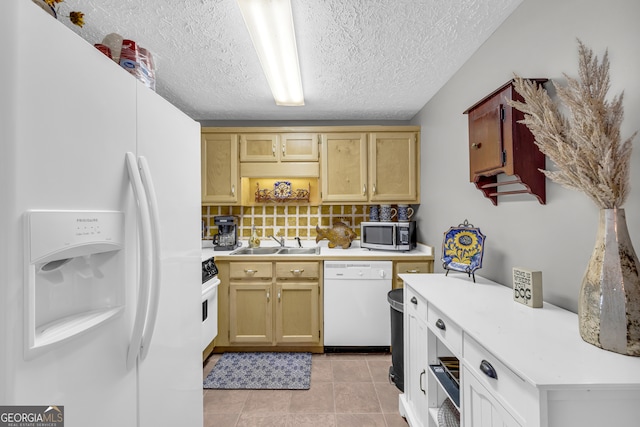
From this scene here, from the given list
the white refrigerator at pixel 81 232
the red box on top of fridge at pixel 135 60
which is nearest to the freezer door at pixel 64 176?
the white refrigerator at pixel 81 232

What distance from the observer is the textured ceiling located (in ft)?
4.71

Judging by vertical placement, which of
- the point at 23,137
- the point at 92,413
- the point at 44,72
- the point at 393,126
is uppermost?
the point at 393,126

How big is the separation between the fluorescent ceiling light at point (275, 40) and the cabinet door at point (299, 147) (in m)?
0.60

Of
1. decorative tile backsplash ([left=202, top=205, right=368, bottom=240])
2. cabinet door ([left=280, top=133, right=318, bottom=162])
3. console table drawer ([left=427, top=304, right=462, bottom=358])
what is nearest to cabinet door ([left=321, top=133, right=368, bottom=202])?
cabinet door ([left=280, top=133, right=318, bottom=162])

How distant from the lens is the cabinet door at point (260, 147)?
2920 mm

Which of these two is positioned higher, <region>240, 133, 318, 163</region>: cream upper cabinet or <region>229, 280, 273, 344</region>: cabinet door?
<region>240, 133, 318, 163</region>: cream upper cabinet

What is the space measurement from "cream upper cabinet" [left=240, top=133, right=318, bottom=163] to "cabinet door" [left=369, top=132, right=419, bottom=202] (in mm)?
641

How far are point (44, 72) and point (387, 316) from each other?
2.62 m

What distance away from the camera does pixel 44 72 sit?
0.59 meters

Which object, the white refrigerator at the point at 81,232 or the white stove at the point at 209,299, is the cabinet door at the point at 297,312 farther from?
the white refrigerator at the point at 81,232

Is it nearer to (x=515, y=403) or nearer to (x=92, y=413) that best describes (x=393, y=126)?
(x=515, y=403)

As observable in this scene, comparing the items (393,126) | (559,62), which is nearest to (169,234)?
(559,62)

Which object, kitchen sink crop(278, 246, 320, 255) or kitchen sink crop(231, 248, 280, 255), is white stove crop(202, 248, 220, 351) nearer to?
kitchen sink crop(231, 248, 280, 255)

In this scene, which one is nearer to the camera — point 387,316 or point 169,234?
point 169,234
